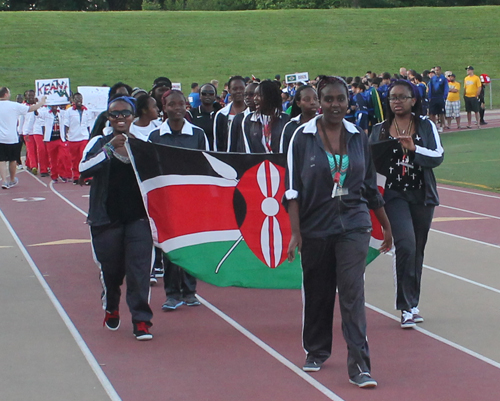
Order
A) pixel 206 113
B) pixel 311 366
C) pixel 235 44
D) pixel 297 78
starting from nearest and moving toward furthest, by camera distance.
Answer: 1. pixel 311 366
2. pixel 206 113
3. pixel 297 78
4. pixel 235 44

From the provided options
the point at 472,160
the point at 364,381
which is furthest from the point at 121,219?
the point at 472,160

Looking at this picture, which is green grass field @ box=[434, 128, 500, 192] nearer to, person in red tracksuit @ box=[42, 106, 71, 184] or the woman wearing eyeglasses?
person in red tracksuit @ box=[42, 106, 71, 184]

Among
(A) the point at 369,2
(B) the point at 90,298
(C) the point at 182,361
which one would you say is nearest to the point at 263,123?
(B) the point at 90,298

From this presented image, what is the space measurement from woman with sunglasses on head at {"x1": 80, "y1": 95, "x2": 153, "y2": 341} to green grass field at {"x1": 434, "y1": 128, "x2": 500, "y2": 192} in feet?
34.2

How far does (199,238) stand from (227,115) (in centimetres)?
286

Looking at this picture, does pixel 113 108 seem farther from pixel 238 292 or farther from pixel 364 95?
pixel 364 95

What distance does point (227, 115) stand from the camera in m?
9.70

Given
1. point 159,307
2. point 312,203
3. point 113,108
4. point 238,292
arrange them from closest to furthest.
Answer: point 312,203 < point 113,108 < point 159,307 < point 238,292

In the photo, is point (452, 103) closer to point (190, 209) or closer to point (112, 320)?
point (190, 209)

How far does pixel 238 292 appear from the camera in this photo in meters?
8.55

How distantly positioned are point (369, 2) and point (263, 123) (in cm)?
7561

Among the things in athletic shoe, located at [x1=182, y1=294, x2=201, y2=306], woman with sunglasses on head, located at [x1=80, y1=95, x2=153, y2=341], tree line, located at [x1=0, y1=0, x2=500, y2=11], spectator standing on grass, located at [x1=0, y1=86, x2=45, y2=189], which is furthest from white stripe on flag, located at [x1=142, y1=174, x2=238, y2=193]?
tree line, located at [x1=0, y1=0, x2=500, y2=11]

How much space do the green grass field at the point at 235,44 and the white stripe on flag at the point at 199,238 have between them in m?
38.5

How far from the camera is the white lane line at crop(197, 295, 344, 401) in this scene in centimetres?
536
